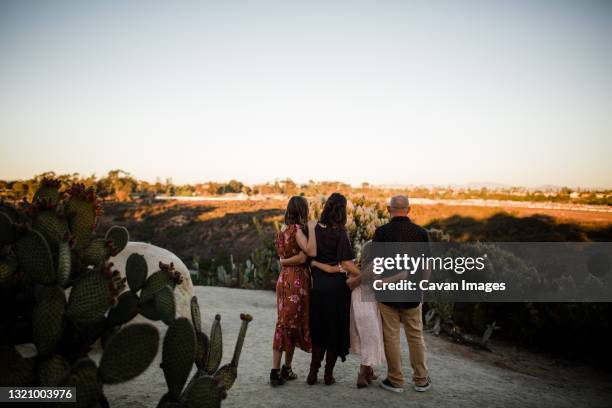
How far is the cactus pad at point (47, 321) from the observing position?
2361 millimetres

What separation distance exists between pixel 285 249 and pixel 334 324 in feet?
3.27

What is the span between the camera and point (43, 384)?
2.25 m

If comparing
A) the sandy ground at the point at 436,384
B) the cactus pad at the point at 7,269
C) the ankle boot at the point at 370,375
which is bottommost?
the sandy ground at the point at 436,384

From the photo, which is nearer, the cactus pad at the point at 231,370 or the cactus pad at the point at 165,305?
the cactus pad at the point at 165,305

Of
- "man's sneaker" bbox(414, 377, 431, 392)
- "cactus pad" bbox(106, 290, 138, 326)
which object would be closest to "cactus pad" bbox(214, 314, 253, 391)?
"cactus pad" bbox(106, 290, 138, 326)

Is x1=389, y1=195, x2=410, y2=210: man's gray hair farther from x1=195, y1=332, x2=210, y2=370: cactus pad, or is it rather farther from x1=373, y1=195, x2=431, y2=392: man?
x1=195, y1=332, x2=210, y2=370: cactus pad

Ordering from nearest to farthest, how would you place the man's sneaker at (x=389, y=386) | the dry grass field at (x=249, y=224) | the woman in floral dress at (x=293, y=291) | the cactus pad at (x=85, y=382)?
the cactus pad at (x=85, y=382) → the man's sneaker at (x=389, y=386) → the woman in floral dress at (x=293, y=291) → the dry grass field at (x=249, y=224)

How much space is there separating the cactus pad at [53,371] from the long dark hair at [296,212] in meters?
2.83

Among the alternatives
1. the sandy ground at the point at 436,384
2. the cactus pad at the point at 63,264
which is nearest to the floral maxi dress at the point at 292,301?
the sandy ground at the point at 436,384

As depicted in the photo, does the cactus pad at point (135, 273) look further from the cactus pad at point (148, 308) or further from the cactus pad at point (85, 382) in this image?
the cactus pad at point (85, 382)

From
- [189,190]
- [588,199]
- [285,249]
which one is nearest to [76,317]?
[285,249]

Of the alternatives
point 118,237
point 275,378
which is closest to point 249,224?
point 275,378

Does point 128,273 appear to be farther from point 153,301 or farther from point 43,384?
point 43,384

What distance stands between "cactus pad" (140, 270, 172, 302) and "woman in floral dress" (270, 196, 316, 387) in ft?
6.02
